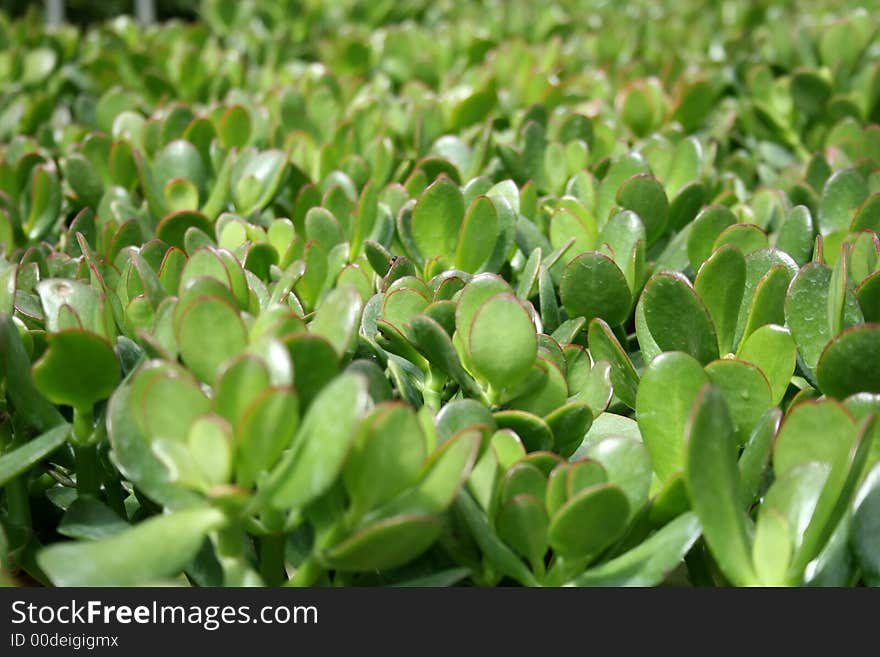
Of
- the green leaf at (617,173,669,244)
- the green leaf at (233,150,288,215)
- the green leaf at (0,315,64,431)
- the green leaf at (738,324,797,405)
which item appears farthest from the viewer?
the green leaf at (233,150,288,215)

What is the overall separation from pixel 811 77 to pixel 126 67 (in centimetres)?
187

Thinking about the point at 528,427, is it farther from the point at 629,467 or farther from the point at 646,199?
the point at 646,199

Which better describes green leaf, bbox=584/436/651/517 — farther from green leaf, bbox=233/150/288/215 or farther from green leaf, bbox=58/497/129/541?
green leaf, bbox=233/150/288/215

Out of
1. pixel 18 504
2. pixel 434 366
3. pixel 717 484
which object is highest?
pixel 717 484

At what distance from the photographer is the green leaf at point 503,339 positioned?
3.21 feet

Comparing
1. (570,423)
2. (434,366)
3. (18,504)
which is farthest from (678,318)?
(18,504)

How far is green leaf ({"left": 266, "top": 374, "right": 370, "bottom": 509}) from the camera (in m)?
0.78

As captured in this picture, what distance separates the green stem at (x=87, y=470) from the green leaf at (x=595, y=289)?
1.93ft

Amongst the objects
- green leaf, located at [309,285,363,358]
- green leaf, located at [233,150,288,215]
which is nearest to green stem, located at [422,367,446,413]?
green leaf, located at [309,285,363,358]

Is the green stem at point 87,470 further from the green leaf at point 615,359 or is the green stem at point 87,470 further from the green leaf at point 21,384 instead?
the green leaf at point 615,359

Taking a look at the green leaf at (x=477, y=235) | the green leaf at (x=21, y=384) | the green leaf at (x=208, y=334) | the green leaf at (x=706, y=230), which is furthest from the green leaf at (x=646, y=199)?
the green leaf at (x=21, y=384)

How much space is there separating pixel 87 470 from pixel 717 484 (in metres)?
0.67

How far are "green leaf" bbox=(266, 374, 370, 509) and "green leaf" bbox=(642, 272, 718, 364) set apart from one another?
1.43ft

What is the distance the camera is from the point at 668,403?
973mm
